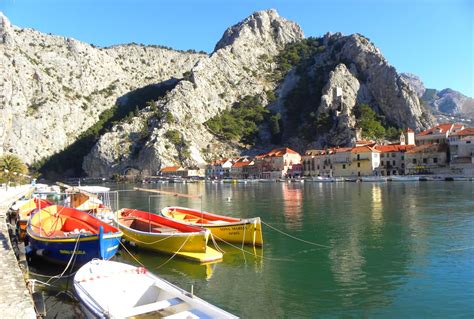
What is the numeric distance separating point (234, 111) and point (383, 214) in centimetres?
13277

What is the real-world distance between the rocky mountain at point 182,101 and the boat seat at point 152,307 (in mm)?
121467

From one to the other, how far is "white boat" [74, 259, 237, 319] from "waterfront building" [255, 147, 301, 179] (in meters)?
111

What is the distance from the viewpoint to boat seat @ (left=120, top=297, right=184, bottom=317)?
980cm

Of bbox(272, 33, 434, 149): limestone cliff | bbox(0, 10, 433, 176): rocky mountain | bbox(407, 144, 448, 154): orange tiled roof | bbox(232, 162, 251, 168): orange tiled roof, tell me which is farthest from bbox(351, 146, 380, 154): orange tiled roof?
bbox(232, 162, 251, 168): orange tiled roof

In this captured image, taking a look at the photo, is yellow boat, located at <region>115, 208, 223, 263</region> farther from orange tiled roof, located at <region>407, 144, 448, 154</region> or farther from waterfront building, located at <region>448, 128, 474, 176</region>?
orange tiled roof, located at <region>407, 144, 448, 154</region>

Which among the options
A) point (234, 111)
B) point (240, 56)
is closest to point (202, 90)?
point (234, 111)

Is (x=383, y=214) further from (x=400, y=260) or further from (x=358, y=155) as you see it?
(x=358, y=155)

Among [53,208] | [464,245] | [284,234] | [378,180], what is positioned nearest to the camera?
[464,245]

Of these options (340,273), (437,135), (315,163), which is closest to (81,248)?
(340,273)

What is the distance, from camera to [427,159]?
99625 mm

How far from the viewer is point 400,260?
1842 centimetres

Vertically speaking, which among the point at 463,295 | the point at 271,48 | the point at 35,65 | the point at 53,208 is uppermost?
the point at 271,48

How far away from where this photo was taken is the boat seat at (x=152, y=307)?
9797 mm

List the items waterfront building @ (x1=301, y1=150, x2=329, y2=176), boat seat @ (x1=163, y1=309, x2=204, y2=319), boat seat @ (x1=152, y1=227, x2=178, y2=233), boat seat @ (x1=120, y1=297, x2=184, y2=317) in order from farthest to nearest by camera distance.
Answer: waterfront building @ (x1=301, y1=150, x2=329, y2=176) < boat seat @ (x1=152, y1=227, x2=178, y2=233) < boat seat @ (x1=120, y1=297, x2=184, y2=317) < boat seat @ (x1=163, y1=309, x2=204, y2=319)
